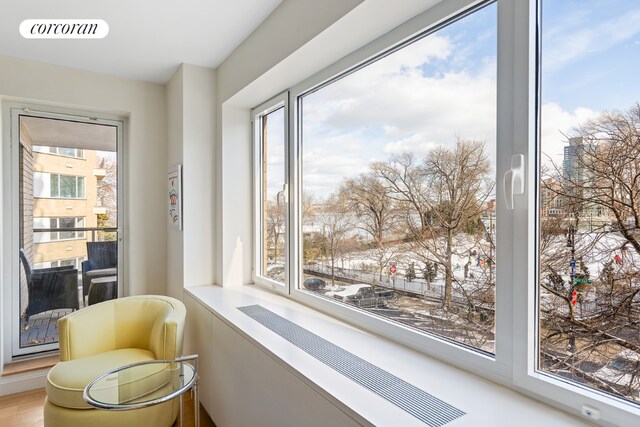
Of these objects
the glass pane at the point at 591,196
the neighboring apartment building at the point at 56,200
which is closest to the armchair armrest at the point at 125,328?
the neighboring apartment building at the point at 56,200

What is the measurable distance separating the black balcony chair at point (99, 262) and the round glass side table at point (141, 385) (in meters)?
1.61

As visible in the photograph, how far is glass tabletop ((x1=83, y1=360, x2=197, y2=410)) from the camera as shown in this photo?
159cm

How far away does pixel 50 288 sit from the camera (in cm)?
300

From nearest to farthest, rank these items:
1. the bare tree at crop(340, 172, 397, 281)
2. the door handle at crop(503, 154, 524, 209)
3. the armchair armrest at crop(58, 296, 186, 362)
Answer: the door handle at crop(503, 154, 524, 209), the bare tree at crop(340, 172, 397, 281), the armchair armrest at crop(58, 296, 186, 362)

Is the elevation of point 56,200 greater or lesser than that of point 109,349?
greater

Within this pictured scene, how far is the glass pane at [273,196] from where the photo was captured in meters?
2.64

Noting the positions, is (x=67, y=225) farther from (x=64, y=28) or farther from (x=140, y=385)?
(x=140, y=385)

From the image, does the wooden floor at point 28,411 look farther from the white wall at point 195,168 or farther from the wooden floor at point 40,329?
the white wall at point 195,168

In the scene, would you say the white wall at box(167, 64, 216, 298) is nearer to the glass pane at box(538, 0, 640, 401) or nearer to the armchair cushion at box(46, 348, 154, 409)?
the armchair cushion at box(46, 348, 154, 409)

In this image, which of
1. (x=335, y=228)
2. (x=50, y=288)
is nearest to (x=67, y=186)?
(x=50, y=288)

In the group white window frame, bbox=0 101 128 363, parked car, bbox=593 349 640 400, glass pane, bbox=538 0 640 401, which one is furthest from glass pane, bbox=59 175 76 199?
parked car, bbox=593 349 640 400

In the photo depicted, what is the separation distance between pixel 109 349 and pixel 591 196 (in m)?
2.72

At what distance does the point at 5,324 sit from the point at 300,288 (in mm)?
2402

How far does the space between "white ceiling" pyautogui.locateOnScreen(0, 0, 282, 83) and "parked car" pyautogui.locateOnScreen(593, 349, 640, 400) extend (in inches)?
85.0
